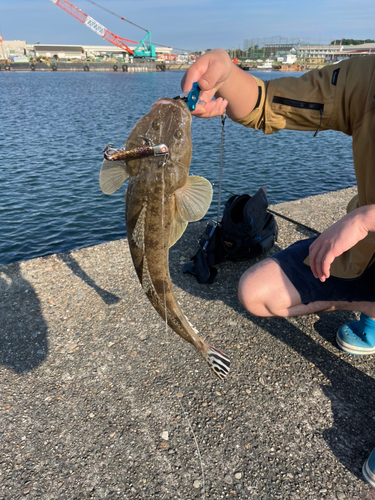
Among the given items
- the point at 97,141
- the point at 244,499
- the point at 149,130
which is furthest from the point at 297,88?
the point at 97,141

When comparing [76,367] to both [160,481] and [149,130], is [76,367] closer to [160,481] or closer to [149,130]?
[160,481]

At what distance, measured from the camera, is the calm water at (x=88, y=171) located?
1046 centimetres

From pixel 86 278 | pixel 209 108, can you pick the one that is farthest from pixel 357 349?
pixel 86 278

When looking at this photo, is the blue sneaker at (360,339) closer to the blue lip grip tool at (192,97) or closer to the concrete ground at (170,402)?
the concrete ground at (170,402)

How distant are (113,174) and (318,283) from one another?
2122mm

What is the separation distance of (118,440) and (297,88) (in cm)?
330

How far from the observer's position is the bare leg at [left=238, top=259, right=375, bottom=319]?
330 cm

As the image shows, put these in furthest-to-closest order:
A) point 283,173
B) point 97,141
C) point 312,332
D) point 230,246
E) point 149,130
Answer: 1. point 97,141
2. point 283,173
3. point 230,246
4. point 312,332
5. point 149,130

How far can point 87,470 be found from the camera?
246cm

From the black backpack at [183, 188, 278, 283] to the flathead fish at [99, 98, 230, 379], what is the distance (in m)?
1.89

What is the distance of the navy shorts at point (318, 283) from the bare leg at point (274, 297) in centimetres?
7

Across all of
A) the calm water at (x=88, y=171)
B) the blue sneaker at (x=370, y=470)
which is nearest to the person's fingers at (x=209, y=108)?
the blue sneaker at (x=370, y=470)

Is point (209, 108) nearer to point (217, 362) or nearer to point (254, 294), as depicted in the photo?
point (254, 294)

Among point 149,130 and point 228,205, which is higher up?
point 149,130
